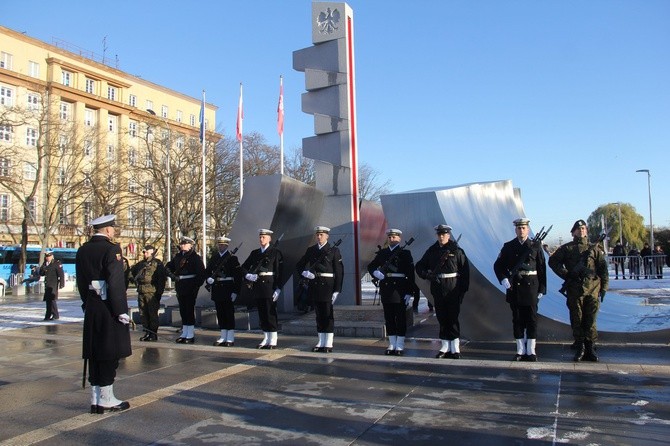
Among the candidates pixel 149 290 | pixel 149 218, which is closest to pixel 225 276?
pixel 149 290

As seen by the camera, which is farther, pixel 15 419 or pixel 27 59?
pixel 27 59

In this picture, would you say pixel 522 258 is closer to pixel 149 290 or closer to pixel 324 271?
pixel 324 271

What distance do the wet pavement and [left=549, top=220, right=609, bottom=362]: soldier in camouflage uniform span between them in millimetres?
366

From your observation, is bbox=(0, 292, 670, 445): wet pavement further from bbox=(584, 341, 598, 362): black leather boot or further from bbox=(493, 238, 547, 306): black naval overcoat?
bbox=(493, 238, 547, 306): black naval overcoat

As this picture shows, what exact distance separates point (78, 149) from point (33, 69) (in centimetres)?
1608

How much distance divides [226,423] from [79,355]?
5230 millimetres

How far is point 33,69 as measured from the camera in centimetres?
5081

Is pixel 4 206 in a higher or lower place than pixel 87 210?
higher

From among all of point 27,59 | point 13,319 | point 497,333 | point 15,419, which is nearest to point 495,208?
point 497,333

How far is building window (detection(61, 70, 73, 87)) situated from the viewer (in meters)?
53.3

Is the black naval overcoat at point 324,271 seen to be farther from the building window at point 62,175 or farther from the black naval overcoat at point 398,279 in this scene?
the building window at point 62,175

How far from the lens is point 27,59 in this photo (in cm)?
5012

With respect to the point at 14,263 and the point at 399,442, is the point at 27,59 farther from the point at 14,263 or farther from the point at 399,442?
the point at 399,442

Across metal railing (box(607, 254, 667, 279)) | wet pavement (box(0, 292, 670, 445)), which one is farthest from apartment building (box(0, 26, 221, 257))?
wet pavement (box(0, 292, 670, 445))
